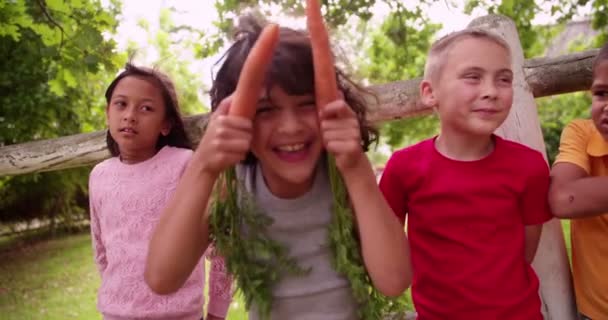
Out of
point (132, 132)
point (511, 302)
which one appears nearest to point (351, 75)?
point (511, 302)

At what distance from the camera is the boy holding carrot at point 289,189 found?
113 cm

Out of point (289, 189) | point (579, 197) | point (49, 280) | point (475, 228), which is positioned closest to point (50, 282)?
point (49, 280)

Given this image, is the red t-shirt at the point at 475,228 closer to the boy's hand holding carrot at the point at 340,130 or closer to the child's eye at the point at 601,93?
the child's eye at the point at 601,93

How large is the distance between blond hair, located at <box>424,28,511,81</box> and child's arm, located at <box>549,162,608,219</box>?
0.43m

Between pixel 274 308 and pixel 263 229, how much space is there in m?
0.21

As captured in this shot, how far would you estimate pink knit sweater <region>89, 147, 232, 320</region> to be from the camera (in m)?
1.83

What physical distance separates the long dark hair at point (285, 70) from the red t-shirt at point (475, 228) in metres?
0.25

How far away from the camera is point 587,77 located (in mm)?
2146

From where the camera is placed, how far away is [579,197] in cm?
150

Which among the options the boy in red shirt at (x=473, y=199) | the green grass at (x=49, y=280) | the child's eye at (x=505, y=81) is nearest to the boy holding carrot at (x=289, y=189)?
the boy in red shirt at (x=473, y=199)

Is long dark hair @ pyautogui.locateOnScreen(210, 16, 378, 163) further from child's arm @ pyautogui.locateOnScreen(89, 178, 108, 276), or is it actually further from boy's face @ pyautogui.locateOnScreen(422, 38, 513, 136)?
child's arm @ pyautogui.locateOnScreen(89, 178, 108, 276)

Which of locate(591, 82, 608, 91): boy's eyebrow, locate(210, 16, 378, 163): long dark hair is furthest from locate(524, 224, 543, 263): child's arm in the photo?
locate(210, 16, 378, 163): long dark hair

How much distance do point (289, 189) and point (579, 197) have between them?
31.7 inches

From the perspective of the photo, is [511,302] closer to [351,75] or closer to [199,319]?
[351,75]
